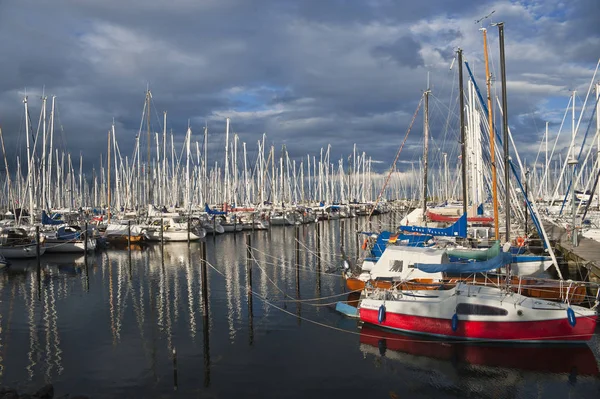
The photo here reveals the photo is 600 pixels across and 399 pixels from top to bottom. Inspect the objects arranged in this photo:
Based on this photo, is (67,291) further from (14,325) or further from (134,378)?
(134,378)

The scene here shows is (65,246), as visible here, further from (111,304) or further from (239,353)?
(239,353)

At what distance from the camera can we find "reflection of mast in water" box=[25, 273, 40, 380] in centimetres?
2130

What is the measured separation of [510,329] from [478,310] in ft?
4.97

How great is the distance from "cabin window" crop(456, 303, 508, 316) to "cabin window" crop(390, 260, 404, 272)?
19.6ft

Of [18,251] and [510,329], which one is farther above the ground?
[18,251]

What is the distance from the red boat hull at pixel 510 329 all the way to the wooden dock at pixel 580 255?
270 inches

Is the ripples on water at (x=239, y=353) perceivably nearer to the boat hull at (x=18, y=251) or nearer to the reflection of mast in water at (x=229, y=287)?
the reflection of mast in water at (x=229, y=287)

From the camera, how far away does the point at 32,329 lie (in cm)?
2622

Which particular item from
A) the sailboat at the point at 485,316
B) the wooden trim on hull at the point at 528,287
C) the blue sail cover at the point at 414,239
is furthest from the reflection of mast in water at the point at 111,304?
the blue sail cover at the point at 414,239

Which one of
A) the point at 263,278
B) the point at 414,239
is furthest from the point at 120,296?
the point at 414,239

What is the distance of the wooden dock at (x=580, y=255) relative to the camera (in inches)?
1144

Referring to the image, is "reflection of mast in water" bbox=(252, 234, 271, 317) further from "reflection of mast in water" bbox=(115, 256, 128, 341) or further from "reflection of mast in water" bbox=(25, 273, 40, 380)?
"reflection of mast in water" bbox=(25, 273, 40, 380)

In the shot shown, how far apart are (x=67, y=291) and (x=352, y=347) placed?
23.0m

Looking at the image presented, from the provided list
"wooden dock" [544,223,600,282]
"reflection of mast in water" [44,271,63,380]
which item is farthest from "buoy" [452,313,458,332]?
"reflection of mast in water" [44,271,63,380]
